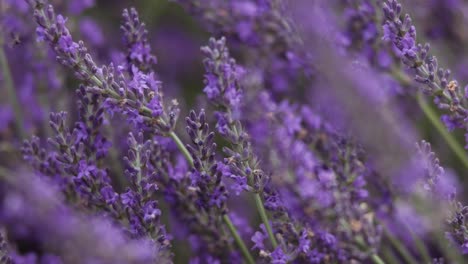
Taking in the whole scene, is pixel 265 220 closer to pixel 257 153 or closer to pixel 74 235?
pixel 257 153

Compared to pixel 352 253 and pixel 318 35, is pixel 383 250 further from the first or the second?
pixel 318 35

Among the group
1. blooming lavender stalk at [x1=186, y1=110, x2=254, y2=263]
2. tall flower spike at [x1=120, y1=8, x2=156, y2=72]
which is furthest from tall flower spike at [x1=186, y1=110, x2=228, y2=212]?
tall flower spike at [x1=120, y1=8, x2=156, y2=72]

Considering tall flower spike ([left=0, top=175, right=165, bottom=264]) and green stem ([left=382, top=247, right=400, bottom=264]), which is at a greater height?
green stem ([left=382, top=247, right=400, bottom=264])

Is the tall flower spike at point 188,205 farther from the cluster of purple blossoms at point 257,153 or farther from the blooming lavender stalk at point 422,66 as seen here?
the blooming lavender stalk at point 422,66

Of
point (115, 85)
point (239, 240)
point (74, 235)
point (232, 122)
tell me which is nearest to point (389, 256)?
point (239, 240)

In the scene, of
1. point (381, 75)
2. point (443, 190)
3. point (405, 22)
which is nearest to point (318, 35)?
point (405, 22)

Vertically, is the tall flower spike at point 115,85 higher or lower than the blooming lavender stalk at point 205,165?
higher

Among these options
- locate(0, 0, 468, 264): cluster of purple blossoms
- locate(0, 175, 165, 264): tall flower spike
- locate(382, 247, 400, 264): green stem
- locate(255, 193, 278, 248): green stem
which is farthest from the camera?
locate(382, 247, 400, 264): green stem

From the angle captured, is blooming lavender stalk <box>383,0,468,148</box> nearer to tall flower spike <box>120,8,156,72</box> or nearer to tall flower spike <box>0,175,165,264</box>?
tall flower spike <box>120,8,156,72</box>

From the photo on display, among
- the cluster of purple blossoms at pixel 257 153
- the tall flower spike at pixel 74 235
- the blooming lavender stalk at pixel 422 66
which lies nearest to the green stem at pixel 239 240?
the cluster of purple blossoms at pixel 257 153
